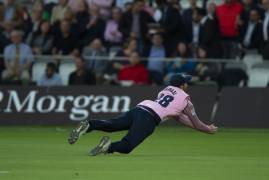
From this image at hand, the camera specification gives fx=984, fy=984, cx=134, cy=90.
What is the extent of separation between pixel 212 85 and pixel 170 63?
4.41 feet

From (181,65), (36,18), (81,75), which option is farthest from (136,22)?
(36,18)

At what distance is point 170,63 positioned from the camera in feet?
85.7

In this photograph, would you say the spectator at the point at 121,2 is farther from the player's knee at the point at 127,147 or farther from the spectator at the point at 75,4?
the player's knee at the point at 127,147

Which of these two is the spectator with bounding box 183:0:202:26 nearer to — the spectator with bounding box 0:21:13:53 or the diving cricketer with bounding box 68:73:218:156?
the spectator with bounding box 0:21:13:53

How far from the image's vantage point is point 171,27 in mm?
27234

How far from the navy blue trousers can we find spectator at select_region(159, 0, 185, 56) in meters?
10.9

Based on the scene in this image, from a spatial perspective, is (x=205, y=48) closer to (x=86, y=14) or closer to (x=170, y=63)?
(x=170, y=63)

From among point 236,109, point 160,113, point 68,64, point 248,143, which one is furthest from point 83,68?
point 160,113

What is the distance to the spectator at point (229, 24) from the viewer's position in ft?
87.9

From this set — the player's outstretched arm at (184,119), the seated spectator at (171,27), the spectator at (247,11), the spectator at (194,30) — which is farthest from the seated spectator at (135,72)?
the player's outstretched arm at (184,119)

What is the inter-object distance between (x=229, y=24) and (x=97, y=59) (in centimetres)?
379

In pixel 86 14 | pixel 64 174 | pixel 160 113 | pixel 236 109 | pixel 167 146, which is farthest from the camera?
pixel 86 14

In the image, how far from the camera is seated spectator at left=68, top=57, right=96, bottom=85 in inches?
1025

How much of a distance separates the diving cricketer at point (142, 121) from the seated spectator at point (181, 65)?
8.97 meters
